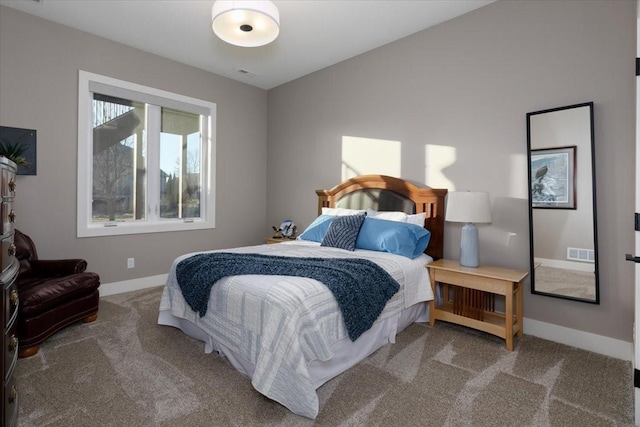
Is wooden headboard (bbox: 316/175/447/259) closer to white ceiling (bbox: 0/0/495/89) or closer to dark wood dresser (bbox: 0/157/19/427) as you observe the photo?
white ceiling (bbox: 0/0/495/89)

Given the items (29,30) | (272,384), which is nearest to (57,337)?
(272,384)

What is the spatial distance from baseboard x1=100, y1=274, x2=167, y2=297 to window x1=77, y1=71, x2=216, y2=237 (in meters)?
0.57

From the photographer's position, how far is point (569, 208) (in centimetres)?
256

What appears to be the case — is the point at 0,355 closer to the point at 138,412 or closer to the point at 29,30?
the point at 138,412

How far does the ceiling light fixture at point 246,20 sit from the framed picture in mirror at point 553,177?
7.24ft

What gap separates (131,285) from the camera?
3.95m

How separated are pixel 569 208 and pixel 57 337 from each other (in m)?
3.99

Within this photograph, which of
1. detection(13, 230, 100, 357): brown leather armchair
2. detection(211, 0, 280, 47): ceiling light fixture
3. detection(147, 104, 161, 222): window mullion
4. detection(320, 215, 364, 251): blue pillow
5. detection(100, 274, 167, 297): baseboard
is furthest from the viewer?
detection(147, 104, 161, 222): window mullion

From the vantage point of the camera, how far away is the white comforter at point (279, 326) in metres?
1.73

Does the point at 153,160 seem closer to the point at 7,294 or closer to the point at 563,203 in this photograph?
the point at 7,294

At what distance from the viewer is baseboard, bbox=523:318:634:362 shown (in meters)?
2.37

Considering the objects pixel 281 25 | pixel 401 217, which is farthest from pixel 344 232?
pixel 281 25

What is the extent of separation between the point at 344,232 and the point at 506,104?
177cm

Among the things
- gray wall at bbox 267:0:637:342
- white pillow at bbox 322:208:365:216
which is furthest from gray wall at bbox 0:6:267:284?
white pillow at bbox 322:208:365:216
